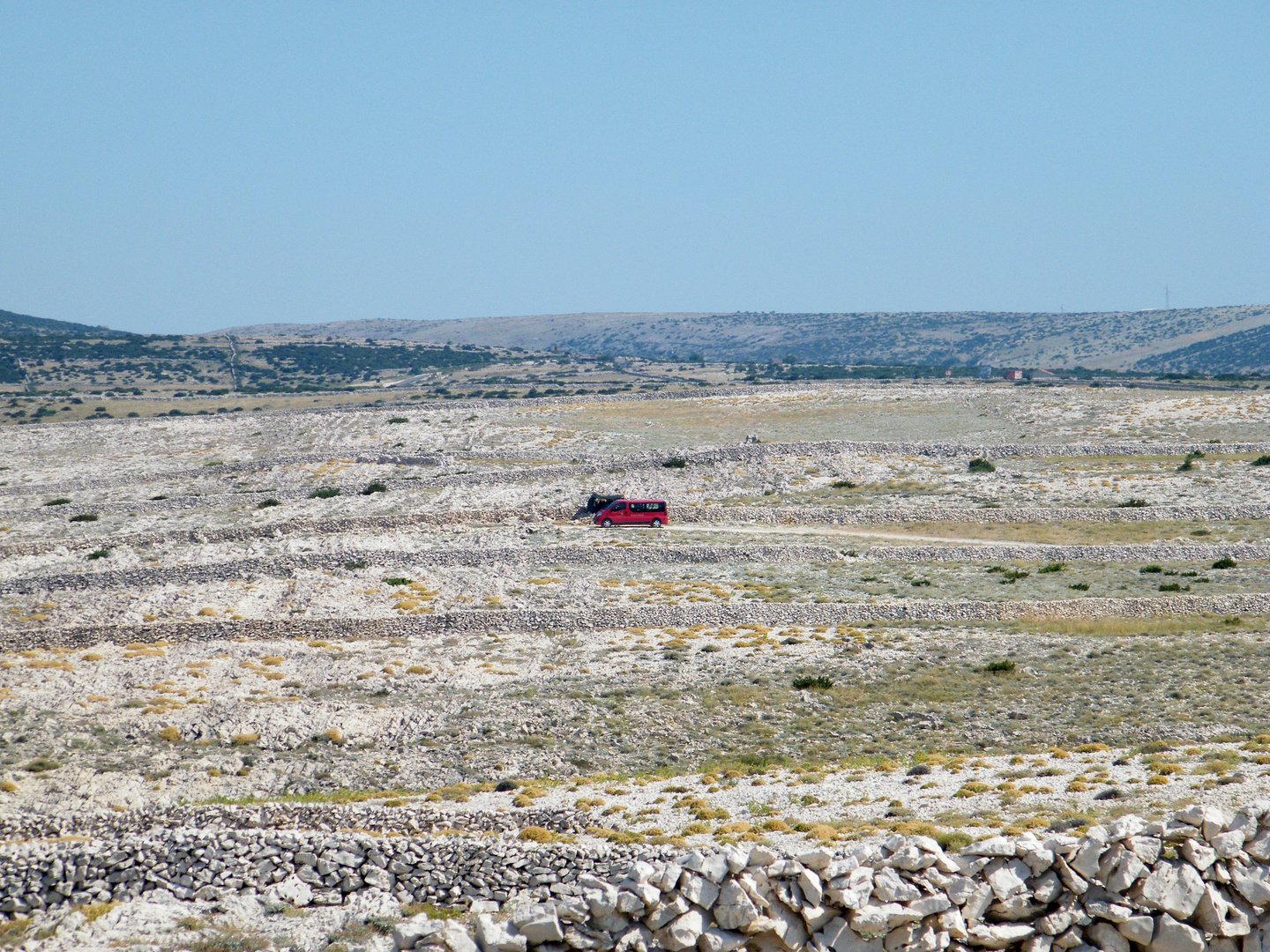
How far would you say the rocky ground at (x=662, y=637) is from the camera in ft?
61.3

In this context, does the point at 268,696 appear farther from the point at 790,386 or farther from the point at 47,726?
the point at 790,386

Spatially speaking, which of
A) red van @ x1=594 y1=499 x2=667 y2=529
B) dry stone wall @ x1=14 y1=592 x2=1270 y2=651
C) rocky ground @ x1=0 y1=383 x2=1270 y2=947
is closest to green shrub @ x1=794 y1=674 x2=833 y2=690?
rocky ground @ x1=0 y1=383 x2=1270 y2=947

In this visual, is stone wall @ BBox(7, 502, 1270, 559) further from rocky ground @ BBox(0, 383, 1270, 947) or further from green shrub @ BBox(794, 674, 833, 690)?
green shrub @ BBox(794, 674, 833, 690)

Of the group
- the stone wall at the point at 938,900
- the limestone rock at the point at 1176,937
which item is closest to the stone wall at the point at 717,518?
the stone wall at the point at 938,900

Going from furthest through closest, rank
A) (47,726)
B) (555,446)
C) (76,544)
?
(555,446)
(76,544)
(47,726)

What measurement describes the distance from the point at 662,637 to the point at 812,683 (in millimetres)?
6404

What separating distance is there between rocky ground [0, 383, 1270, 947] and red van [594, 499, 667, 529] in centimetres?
105

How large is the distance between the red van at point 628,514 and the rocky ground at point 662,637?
105cm

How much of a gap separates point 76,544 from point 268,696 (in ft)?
74.5

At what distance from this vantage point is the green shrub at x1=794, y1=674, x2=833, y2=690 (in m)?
25.0

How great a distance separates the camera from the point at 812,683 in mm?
25156

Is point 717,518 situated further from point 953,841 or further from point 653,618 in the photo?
point 953,841

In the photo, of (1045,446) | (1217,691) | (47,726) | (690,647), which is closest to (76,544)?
(47,726)

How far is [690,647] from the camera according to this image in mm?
29031
